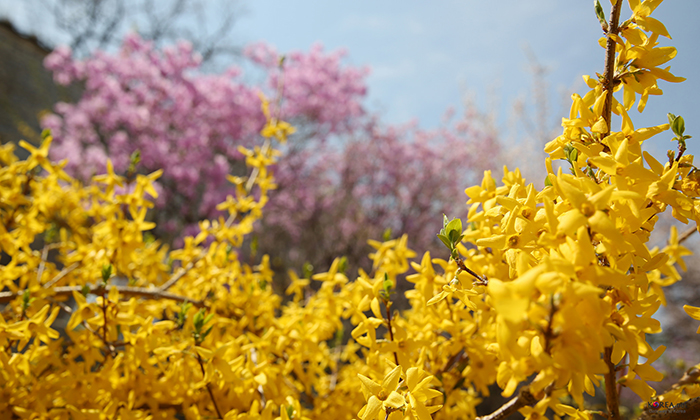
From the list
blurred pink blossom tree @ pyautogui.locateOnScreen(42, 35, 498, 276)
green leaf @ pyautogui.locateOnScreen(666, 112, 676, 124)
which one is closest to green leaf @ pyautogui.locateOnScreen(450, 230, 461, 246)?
green leaf @ pyautogui.locateOnScreen(666, 112, 676, 124)

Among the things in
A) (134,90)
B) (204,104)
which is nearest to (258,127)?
(204,104)

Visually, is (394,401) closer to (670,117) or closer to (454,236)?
(454,236)

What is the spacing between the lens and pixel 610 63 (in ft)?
2.32

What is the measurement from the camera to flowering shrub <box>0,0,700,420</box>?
0.47 metres

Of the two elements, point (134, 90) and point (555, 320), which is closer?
point (555, 320)

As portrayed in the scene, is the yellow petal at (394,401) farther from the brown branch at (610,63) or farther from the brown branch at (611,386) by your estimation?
the brown branch at (610,63)

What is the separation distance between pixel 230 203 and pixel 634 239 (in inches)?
68.7

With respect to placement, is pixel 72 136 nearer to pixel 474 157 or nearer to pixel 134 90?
pixel 134 90

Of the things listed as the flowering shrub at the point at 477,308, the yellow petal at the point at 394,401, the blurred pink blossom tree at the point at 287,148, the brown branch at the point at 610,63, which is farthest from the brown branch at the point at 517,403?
the blurred pink blossom tree at the point at 287,148

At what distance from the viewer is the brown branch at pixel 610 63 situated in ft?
2.31

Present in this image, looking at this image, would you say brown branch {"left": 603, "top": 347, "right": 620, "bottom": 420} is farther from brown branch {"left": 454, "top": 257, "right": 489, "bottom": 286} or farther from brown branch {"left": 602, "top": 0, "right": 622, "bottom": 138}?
brown branch {"left": 602, "top": 0, "right": 622, "bottom": 138}

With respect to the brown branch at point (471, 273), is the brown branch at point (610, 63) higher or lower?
higher

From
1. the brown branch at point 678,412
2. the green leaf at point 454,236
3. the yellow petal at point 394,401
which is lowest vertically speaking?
the yellow petal at point 394,401

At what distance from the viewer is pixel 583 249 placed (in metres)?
0.48
